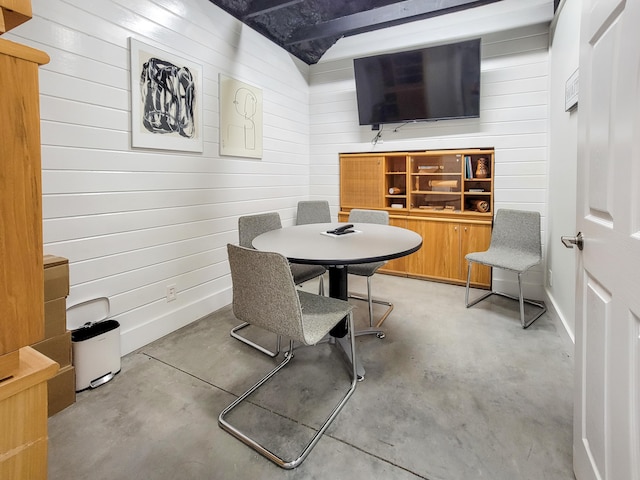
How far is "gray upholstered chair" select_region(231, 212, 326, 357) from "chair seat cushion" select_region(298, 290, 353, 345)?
64cm

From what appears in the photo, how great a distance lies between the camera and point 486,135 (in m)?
3.69

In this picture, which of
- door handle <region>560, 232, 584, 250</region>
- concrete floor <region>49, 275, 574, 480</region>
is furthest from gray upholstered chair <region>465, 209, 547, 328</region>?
door handle <region>560, 232, 584, 250</region>

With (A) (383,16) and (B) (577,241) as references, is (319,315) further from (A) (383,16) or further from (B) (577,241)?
(A) (383,16)

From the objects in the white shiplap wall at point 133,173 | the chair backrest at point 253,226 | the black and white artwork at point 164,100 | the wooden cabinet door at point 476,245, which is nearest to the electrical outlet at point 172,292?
the white shiplap wall at point 133,173

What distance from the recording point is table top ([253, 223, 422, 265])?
69.2 inches

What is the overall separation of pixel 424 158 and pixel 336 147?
3.78 feet

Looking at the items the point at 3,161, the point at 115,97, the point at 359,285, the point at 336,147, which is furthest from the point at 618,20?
the point at 336,147

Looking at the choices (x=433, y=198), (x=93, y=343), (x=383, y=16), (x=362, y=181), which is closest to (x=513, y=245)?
(x=433, y=198)

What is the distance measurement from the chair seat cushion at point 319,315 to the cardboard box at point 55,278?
1280 mm

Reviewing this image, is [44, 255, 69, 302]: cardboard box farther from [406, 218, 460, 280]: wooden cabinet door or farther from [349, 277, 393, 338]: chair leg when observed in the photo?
[406, 218, 460, 280]: wooden cabinet door

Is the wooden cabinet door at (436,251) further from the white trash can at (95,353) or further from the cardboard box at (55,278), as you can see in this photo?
the cardboard box at (55,278)

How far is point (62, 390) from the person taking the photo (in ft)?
5.98

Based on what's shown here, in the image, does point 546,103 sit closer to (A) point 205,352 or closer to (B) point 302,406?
(B) point 302,406

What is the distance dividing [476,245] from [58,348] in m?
3.71
